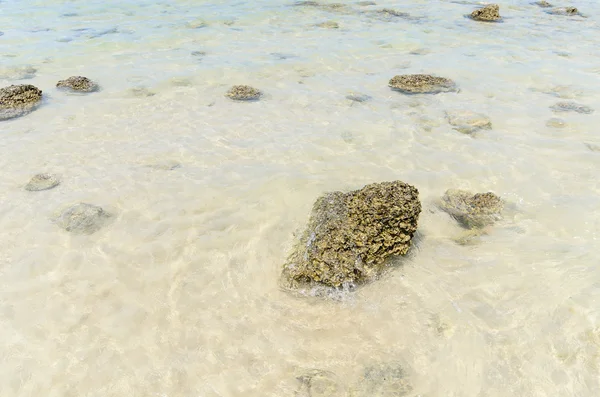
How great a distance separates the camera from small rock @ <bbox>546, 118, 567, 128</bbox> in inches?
300

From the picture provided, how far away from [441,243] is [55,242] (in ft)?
14.9

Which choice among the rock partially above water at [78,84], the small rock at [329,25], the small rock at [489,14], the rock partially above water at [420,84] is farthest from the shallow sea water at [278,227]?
the small rock at [489,14]

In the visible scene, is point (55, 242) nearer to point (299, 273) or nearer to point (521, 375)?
point (299, 273)

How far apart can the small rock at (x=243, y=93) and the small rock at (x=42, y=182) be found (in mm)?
3816

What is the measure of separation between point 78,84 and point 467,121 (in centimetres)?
799

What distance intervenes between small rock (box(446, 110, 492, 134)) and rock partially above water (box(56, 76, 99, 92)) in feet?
24.3

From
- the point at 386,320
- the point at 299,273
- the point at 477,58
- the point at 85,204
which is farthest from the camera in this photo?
the point at 477,58

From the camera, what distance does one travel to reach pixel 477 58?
10984 mm

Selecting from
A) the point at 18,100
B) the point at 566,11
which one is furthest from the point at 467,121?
the point at 566,11

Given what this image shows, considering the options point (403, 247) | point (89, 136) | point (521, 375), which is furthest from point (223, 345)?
point (89, 136)

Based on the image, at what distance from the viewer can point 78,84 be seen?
30.5 ft

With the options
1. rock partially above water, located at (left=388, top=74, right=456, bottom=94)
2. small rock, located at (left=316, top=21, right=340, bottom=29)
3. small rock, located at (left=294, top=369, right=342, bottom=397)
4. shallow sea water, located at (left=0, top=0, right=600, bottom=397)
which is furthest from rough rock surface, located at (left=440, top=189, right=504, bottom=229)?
small rock, located at (left=316, top=21, right=340, bottom=29)

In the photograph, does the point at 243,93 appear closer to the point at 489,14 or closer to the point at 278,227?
the point at 278,227

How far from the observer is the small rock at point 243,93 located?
28.8 feet
